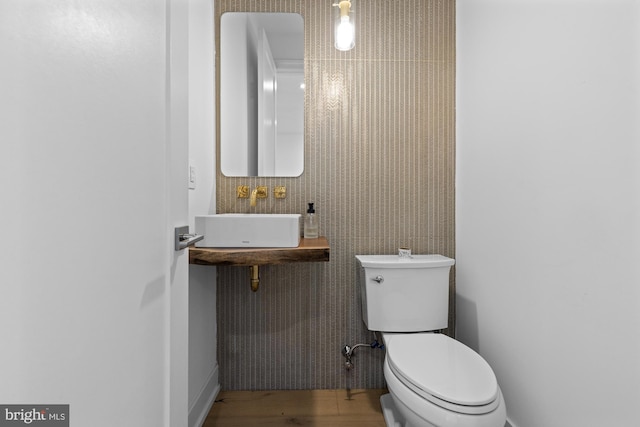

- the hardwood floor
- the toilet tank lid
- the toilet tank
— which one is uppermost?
the toilet tank lid

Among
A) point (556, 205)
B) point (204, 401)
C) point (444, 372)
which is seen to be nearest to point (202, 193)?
point (204, 401)

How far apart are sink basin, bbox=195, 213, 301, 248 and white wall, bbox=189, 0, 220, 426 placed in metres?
0.13

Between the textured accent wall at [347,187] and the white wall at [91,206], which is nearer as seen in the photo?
the white wall at [91,206]

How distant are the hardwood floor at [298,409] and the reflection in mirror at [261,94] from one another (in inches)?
45.6

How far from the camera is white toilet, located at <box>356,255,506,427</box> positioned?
99cm

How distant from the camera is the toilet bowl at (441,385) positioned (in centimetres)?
97

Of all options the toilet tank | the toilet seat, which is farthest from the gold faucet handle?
the toilet seat

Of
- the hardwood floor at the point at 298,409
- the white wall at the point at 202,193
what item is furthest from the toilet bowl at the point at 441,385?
the white wall at the point at 202,193

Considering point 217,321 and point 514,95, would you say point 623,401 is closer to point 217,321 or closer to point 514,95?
point 514,95

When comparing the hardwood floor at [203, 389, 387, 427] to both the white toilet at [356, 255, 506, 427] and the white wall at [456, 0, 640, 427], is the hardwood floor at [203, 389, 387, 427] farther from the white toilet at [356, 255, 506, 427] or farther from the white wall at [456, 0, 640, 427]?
the white wall at [456, 0, 640, 427]

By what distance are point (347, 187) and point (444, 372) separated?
979 millimetres

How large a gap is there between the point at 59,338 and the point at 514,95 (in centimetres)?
157

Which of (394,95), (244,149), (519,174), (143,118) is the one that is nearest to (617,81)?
(519,174)

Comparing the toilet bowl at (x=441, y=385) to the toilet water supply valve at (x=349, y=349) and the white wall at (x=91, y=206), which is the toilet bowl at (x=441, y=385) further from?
the white wall at (x=91, y=206)
